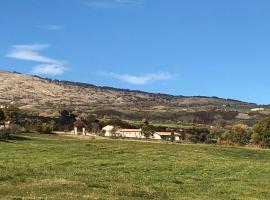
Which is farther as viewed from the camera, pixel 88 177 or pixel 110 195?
pixel 88 177

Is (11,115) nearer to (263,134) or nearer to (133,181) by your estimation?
(263,134)

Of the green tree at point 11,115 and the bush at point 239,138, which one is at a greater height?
the green tree at point 11,115

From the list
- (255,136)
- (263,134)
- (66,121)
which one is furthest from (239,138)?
(66,121)

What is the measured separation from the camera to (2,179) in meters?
24.2

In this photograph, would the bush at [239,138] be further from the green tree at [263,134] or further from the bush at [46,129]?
the bush at [46,129]

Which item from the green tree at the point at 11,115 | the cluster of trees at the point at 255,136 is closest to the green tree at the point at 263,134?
the cluster of trees at the point at 255,136

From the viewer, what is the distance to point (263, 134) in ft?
287

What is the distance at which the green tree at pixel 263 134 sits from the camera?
86.4 meters

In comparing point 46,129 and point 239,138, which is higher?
point 46,129

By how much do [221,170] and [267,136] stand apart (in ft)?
177

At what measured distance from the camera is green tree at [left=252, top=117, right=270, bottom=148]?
284ft

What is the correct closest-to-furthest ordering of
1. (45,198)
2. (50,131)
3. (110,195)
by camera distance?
(45,198) → (110,195) → (50,131)

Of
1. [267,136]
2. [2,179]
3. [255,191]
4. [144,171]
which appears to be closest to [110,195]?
[2,179]

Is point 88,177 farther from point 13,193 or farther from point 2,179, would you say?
point 13,193
